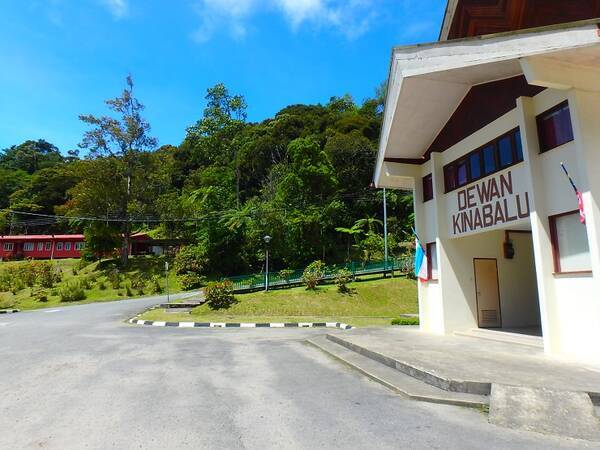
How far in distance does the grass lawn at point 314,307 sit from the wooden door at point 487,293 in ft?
21.4

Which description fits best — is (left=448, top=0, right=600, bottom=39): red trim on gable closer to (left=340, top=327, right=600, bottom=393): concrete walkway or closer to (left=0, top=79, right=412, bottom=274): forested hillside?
(left=340, top=327, right=600, bottom=393): concrete walkway

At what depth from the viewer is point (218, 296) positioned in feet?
66.5

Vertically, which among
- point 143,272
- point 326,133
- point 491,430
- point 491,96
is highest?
point 326,133

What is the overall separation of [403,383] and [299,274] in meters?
20.9

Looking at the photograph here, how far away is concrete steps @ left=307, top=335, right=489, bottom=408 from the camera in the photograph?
5453mm

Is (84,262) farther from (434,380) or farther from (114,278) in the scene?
(434,380)

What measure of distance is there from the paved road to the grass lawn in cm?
954

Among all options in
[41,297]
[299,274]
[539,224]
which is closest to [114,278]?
[41,297]

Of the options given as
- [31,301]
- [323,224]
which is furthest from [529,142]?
[31,301]

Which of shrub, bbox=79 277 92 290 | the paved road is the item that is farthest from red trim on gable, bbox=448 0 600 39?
shrub, bbox=79 277 92 290

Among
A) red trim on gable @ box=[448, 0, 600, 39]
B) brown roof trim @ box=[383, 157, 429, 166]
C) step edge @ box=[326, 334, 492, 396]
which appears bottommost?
step edge @ box=[326, 334, 492, 396]

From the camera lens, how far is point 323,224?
3650 centimetres

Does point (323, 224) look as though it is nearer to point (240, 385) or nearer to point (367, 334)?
point (367, 334)

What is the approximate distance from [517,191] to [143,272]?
36342 millimetres
